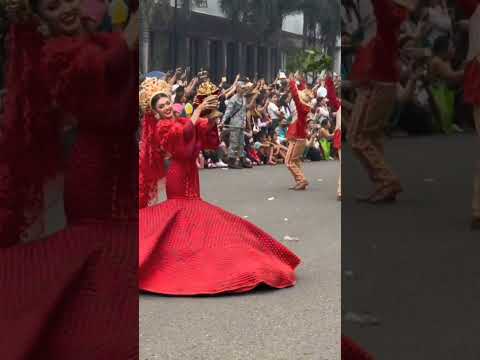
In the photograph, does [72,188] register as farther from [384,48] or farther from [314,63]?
[314,63]

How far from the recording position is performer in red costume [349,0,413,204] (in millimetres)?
1897

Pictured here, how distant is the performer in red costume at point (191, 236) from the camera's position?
512cm

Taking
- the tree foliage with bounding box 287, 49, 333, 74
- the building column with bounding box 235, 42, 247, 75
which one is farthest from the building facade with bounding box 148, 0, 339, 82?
the tree foliage with bounding box 287, 49, 333, 74

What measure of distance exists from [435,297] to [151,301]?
3.21 meters

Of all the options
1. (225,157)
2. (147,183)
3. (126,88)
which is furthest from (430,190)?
(225,157)

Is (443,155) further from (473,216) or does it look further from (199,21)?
(199,21)

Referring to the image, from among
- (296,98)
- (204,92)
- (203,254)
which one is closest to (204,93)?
(204,92)

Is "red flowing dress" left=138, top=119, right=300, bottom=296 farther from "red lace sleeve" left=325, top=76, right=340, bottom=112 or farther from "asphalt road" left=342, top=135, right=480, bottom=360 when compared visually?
"red lace sleeve" left=325, top=76, right=340, bottom=112

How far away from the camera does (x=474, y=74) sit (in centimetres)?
189

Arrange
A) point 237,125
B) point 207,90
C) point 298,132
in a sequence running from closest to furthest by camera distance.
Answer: point 207,90
point 298,132
point 237,125

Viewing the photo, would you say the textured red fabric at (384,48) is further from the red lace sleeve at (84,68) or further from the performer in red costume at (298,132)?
the performer in red costume at (298,132)

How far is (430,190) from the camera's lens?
1893 millimetres

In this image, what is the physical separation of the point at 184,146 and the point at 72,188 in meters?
3.54

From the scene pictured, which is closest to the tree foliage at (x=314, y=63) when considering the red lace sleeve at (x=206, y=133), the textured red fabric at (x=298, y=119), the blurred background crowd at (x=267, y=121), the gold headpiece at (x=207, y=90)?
the blurred background crowd at (x=267, y=121)
